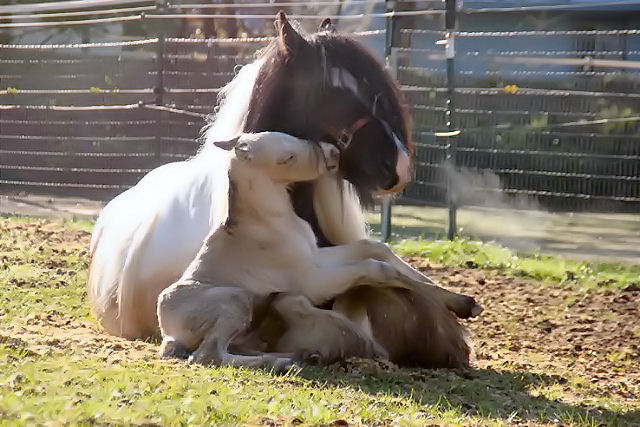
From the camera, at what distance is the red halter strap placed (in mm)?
4812

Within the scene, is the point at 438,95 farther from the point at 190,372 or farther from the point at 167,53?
the point at 190,372

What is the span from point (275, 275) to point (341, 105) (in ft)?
2.34

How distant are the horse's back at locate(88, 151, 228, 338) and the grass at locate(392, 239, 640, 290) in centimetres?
323

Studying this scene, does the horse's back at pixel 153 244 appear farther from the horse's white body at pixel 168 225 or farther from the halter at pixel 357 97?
the halter at pixel 357 97

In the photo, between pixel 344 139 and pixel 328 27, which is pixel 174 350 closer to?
pixel 344 139

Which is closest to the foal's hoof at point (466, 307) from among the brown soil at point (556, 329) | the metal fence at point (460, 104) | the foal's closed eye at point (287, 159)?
the brown soil at point (556, 329)

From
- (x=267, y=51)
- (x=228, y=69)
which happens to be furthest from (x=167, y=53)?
(x=267, y=51)

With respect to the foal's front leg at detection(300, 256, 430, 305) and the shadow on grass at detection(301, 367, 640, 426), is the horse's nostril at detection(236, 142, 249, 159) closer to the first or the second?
the foal's front leg at detection(300, 256, 430, 305)

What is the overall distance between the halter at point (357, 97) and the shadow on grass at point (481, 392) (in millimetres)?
882

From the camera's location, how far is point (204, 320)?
15.3ft

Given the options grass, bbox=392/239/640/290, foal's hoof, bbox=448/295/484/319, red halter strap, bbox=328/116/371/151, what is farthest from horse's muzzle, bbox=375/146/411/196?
grass, bbox=392/239/640/290

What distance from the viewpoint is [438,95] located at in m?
11.2

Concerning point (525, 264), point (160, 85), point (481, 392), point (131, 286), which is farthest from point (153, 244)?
point (160, 85)

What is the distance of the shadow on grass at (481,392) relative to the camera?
404cm
